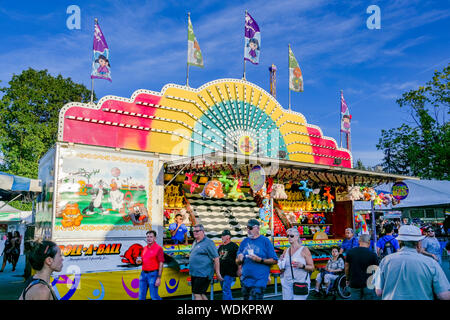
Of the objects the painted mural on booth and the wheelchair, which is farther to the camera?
the wheelchair

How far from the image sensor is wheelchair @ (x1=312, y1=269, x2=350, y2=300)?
29.7 ft

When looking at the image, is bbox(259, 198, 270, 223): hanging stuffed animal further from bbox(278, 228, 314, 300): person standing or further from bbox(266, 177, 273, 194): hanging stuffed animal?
bbox(278, 228, 314, 300): person standing

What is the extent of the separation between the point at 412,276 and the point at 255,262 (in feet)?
8.30

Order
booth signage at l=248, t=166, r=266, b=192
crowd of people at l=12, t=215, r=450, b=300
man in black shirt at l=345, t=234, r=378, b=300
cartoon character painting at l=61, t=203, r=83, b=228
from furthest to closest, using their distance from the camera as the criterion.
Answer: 1. booth signage at l=248, t=166, r=266, b=192
2. cartoon character painting at l=61, t=203, r=83, b=228
3. man in black shirt at l=345, t=234, r=378, b=300
4. crowd of people at l=12, t=215, r=450, b=300

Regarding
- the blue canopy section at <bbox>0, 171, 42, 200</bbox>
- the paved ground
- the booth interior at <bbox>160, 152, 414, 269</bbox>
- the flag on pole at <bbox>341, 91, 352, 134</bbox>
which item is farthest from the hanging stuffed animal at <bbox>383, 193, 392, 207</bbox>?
the blue canopy section at <bbox>0, 171, 42, 200</bbox>

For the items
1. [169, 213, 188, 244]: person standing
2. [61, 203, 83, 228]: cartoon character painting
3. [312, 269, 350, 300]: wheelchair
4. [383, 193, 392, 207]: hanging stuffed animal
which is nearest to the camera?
[61, 203, 83, 228]: cartoon character painting

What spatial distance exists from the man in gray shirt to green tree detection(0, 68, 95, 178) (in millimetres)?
28229

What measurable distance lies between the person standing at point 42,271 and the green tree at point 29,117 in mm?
26741

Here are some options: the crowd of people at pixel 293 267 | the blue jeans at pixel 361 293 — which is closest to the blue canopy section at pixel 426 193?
the crowd of people at pixel 293 267

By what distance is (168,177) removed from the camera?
11.6 metres

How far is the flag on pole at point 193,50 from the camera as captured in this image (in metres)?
12.6

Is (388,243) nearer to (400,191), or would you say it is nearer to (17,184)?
(400,191)

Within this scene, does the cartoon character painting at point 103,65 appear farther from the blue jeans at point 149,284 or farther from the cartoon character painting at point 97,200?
the blue jeans at point 149,284

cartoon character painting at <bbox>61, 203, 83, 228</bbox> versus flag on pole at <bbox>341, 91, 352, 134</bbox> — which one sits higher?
flag on pole at <bbox>341, 91, 352, 134</bbox>
